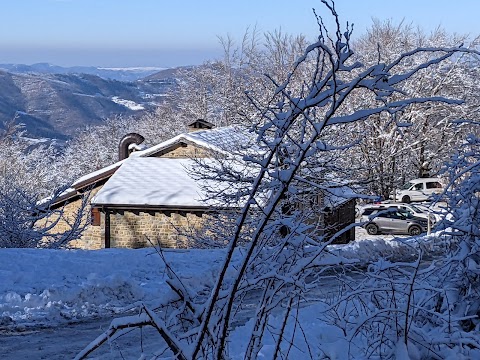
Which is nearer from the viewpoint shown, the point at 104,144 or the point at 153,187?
the point at 153,187

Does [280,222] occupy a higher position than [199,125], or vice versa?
[280,222]

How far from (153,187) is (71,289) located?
44.9 ft

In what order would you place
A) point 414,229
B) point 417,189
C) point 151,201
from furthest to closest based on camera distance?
point 417,189 → point 414,229 → point 151,201

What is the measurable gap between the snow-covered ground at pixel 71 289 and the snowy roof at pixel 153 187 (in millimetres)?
8078

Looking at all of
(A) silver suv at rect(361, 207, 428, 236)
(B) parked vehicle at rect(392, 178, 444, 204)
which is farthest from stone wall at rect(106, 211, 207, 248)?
(B) parked vehicle at rect(392, 178, 444, 204)

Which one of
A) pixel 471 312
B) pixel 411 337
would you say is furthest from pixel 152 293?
pixel 411 337

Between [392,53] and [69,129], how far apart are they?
394 feet

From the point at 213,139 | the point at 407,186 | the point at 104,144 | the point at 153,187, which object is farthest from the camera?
the point at 104,144

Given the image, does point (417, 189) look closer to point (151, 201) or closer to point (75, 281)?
point (151, 201)

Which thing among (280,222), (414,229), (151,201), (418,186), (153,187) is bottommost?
(414,229)

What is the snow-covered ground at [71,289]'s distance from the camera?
9.17m

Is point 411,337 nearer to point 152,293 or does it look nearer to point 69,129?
point 152,293

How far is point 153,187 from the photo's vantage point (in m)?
24.6

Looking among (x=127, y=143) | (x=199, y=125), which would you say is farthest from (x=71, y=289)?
(x=127, y=143)
